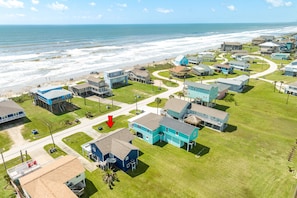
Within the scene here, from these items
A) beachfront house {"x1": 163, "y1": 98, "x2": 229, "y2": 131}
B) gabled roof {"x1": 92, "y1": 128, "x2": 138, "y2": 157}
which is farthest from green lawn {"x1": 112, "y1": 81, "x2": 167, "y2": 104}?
gabled roof {"x1": 92, "y1": 128, "x2": 138, "y2": 157}

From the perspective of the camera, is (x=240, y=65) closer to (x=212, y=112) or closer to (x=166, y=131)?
(x=212, y=112)

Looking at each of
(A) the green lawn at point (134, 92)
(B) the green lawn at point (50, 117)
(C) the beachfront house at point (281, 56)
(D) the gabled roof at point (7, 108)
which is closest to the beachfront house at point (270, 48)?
(C) the beachfront house at point (281, 56)

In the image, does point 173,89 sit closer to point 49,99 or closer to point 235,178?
point 49,99

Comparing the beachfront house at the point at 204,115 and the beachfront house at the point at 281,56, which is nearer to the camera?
the beachfront house at the point at 204,115

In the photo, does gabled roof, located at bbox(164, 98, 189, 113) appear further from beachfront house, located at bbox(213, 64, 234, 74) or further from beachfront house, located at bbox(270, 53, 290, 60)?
beachfront house, located at bbox(270, 53, 290, 60)

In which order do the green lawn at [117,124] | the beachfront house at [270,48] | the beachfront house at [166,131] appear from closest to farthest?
the beachfront house at [166,131], the green lawn at [117,124], the beachfront house at [270,48]

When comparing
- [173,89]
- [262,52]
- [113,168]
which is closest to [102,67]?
[173,89]

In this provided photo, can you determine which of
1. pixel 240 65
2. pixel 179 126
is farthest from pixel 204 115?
pixel 240 65

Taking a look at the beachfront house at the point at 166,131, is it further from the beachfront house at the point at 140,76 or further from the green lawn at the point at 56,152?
the beachfront house at the point at 140,76
